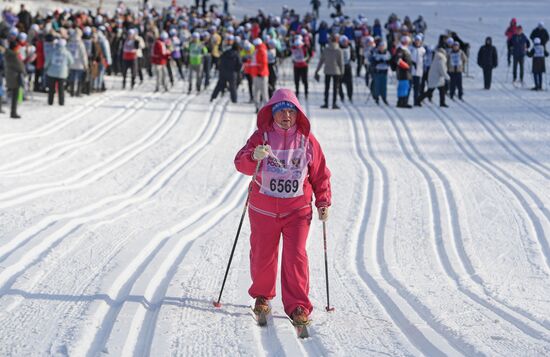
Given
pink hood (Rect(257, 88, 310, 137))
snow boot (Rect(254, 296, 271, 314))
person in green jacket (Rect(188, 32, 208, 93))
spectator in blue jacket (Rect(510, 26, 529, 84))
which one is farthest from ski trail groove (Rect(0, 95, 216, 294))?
spectator in blue jacket (Rect(510, 26, 529, 84))

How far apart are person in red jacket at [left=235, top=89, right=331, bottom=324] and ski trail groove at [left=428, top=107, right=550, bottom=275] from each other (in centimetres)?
315

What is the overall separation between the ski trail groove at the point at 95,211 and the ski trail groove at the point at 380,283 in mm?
2750

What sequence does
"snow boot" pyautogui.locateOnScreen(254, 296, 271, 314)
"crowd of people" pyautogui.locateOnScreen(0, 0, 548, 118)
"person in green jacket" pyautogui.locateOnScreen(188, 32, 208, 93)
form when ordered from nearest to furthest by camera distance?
"snow boot" pyautogui.locateOnScreen(254, 296, 271, 314) < "crowd of people" pyautogui.locateOnScreen(0, 0, 548, 118) < "person in green jacket" pyautogui.locateOnScreen(188, 32, 208, 93)

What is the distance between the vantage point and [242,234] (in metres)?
9.78

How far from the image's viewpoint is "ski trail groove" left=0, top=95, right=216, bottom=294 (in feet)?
24.9

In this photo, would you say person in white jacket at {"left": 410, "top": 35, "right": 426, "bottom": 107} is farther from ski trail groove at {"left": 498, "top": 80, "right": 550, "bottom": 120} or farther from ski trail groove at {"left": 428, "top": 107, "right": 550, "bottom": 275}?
ski trail groove at {"left": 498, "top": 80, "right": 550, "bottom": 120}

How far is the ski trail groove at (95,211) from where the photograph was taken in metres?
7.59

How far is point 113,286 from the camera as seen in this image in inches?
273

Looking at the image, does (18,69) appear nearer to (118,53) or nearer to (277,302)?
(118,53)

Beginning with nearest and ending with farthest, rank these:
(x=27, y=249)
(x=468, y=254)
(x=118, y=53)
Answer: (x=27, y=249) < (x=468, y=254) < (x=118, y=53)

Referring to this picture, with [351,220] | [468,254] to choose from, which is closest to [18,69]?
[351,220]

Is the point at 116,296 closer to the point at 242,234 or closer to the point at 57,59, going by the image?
the point at 242,234

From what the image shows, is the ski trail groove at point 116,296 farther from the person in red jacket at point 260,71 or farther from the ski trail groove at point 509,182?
the person in red jacket at point 260,71

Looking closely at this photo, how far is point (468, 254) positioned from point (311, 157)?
3.53m
